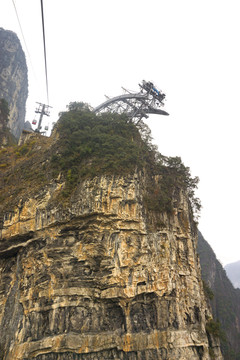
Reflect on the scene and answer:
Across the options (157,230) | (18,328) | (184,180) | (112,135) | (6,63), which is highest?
(6,63)

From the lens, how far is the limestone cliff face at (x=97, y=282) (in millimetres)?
11797

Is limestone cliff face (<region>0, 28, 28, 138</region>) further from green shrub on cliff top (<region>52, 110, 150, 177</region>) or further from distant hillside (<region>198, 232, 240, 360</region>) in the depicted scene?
distant hillside (<region>198, 232, 240, 360</region>)

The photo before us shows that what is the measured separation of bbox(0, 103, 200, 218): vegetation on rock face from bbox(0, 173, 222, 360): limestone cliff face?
879 mm

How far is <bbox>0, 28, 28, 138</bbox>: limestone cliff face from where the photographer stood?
4884 centimetres

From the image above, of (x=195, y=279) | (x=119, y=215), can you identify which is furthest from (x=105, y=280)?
(x=195, y=279)

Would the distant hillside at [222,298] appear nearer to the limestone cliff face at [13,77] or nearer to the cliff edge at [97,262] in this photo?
the cliff edge at [97,262]

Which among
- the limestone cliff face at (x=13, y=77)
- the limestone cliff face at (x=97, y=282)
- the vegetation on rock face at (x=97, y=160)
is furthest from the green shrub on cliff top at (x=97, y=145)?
the limestone cliff face at (x=13, y=77)

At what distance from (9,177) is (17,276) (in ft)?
23.2

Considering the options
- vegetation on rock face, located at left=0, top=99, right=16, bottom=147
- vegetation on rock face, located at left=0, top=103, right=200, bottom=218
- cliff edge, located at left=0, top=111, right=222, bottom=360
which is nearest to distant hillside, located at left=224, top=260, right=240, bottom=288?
vegetation on rock face, located at left=0, top=99, right=16, bottom=147

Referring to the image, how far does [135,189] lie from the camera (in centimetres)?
1462

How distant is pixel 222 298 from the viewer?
6091cm

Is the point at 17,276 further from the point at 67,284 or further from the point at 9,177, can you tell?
the point at 9,177

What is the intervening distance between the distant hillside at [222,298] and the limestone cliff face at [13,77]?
160 feet

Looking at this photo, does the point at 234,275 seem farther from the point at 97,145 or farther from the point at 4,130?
the point at 97,145
